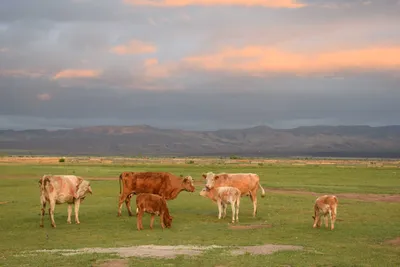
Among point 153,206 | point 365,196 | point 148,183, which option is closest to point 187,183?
point 148,183

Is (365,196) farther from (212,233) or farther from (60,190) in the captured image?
(60,190)

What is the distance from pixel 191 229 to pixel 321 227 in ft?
20.4

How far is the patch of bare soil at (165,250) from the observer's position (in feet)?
57.6

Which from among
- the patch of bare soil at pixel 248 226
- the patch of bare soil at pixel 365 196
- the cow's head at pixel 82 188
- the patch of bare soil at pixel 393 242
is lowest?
the patch of bare soil at pixel 393 242

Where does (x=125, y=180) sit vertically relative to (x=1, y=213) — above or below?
above

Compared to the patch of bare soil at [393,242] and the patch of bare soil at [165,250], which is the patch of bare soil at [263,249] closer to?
the patch of bare soil at [165,250]

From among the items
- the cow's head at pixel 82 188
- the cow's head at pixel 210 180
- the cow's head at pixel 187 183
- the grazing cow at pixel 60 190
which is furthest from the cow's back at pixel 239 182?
the grazing cow at pixel 60 190

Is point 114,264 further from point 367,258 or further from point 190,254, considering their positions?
point 367,258

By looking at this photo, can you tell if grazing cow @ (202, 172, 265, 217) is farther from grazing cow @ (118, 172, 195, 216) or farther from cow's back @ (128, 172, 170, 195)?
cow's back @ (128, 172, 170, 195)

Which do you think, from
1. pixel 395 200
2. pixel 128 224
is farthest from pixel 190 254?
pixel 395 200

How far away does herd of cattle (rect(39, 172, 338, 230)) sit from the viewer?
82.4 ft

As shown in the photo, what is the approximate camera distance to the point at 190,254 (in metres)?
17.5

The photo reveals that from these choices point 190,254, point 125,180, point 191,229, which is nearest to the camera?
point 190,254

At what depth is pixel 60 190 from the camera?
2698 centimetres
